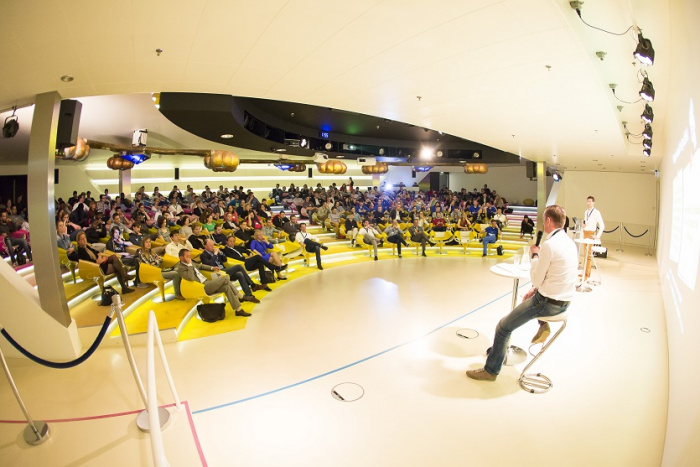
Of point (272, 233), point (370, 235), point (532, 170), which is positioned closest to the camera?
point (272, 233)

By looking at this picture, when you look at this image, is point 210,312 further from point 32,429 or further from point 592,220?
point 592,220

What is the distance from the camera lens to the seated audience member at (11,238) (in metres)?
6.02

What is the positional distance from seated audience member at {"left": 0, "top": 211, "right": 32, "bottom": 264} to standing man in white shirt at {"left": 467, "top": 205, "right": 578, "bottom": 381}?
7526mm

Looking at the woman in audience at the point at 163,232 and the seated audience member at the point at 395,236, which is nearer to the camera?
the woman in audience at the point at 163,232

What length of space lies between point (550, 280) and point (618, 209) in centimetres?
1428

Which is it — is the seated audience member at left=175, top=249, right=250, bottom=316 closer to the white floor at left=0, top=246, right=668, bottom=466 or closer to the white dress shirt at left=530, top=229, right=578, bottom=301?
the white floor at left=0, top=246, right=668, bottom=466

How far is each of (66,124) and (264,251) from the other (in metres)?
4.01

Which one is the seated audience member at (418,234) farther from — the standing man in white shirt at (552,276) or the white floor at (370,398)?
the standing man in white shirt at (552,276)

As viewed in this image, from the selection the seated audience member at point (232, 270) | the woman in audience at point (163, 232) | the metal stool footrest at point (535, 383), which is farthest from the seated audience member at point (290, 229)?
the metal stool footrest at point (535, 383)

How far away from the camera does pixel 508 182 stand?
78.1 feet

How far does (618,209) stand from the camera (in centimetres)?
1444

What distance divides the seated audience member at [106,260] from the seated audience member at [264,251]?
8.13ft

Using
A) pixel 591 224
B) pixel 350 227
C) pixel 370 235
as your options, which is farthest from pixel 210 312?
pixel 591 224

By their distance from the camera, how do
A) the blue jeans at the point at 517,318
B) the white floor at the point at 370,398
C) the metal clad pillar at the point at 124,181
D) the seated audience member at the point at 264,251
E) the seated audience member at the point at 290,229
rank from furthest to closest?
the metal clad pillar at the point at 124,181
the seated audience member at the point at 290,229
the seated audience member at the point at 264,251
the blue jeans at the point at 517,318
the white floor at the point at 370,398
